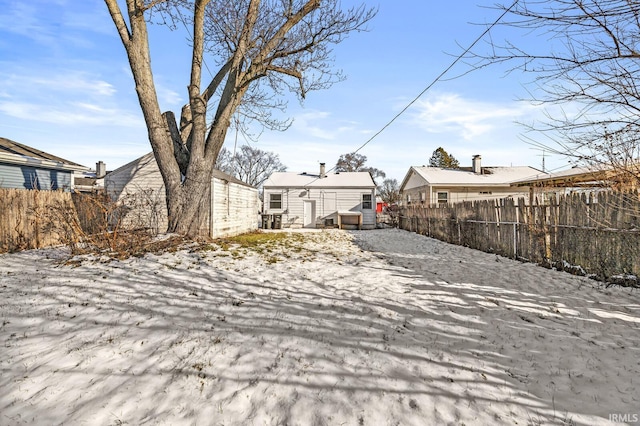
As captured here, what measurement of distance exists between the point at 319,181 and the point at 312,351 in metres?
20.9

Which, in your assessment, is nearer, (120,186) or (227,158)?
(120,186)

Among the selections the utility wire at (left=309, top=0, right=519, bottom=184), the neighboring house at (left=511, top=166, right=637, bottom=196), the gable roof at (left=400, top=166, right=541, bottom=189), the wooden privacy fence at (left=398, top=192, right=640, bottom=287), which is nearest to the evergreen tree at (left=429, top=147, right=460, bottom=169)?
the gable roof at (left=400, top=166, right=541, bottom=189)

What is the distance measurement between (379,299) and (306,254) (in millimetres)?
A: 4569

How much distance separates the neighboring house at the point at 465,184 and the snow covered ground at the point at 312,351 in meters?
16.7

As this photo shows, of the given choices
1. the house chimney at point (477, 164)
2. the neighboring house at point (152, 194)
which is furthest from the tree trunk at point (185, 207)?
the house chimney at point (477, 164)

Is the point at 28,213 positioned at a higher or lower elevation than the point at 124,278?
higher

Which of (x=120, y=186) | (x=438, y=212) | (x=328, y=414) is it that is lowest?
(x=328, y=414)

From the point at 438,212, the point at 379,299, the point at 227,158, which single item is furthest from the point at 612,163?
the point at 227,158

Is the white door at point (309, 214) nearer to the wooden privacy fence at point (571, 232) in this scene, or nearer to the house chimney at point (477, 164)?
the house chimney at point (477, 164)

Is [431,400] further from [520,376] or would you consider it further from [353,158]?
[353,158]

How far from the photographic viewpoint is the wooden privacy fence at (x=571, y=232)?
5383 mm

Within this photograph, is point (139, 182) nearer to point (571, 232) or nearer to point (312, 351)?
point (312, 351)

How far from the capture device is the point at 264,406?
2336mm

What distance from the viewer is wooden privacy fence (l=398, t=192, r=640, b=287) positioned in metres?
5.38
